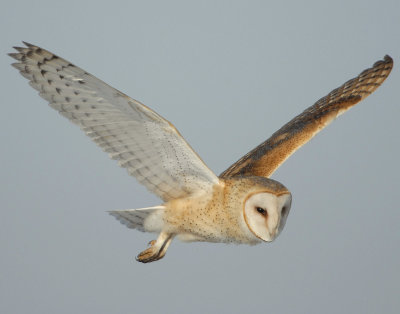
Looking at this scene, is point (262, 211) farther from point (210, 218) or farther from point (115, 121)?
point (115, 121)

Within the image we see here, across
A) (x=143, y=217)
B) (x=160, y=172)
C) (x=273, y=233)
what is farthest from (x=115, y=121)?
(x=273, y=233)

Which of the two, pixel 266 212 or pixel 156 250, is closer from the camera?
pixel 266 212

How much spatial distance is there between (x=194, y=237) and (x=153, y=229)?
39cm

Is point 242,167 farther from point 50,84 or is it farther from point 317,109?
point 50,84

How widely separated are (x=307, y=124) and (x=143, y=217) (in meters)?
2.07

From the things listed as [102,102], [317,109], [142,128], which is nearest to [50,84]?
[102,102]

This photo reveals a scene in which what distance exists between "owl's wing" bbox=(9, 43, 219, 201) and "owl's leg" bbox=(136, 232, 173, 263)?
1.81 feet

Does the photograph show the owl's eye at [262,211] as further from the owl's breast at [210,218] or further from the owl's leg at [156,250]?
the owl's leg at [156,250]

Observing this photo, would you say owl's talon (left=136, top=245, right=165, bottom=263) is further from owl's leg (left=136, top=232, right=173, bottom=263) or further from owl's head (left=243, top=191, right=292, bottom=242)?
owl's head (left=243, top=191, right=292, bottom=242)

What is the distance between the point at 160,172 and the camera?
5133 millimetres

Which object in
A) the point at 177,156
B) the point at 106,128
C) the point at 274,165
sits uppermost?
the point at 106,128

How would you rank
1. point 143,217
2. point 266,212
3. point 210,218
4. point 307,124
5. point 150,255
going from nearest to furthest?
point 266,212
point 210,218
point 150,255
point 143,217
point 307,124

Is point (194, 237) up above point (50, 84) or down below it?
below

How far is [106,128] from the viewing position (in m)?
4.81
